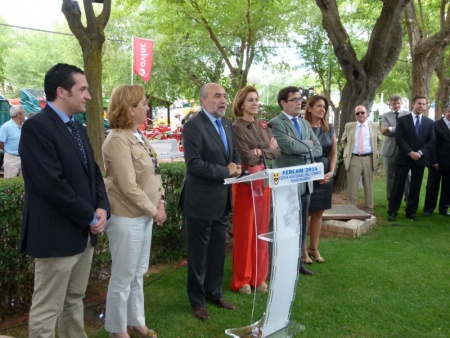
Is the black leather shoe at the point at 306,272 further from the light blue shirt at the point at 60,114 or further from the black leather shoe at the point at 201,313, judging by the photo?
the light blue shirt at the point at 60,114

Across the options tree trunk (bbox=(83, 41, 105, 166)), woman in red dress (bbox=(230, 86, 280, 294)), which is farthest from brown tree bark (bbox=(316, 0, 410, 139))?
woman in red dress (bbox=(230, 86, 280, 294))

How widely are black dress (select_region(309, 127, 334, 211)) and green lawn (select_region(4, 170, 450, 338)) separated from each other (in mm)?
748

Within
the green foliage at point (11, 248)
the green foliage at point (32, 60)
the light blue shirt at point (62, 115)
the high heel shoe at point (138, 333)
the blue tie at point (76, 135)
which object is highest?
the green foliage at point (32, 60)

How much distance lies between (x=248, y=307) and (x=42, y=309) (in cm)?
203

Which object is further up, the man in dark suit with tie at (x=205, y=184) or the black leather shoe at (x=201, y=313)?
the man in dark suit with tie at (x=205, y=184)

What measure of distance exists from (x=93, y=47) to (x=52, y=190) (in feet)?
19.7

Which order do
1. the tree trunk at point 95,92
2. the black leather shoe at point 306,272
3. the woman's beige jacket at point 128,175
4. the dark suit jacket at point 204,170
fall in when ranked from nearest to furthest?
the woman's beige jacket at point 128,175 → the dark suit jacket at point 204,170 → the black leather shoe at point 306,272 → the tree trunk at point 95,92

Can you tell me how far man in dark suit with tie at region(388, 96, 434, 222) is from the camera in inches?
294

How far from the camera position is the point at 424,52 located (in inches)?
433

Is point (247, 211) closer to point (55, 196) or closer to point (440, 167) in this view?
point (55, 196)

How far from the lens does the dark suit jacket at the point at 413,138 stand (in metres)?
7.47

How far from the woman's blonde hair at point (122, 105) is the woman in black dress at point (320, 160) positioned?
2.61 meters

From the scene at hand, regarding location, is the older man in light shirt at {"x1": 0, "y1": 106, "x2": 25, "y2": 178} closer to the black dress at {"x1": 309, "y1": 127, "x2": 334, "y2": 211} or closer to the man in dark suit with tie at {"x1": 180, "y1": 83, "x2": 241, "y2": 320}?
the man in dark suit with tie at {"x1": 180, "y1": 83, "x2": 241, "y2": 320}

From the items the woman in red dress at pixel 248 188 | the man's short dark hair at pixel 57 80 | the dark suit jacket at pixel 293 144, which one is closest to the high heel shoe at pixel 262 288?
the woman in red dress at pixel 248 188
